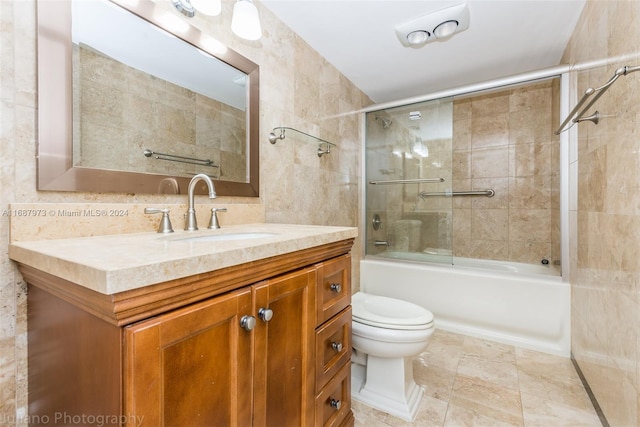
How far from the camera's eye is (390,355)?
1.35 metres

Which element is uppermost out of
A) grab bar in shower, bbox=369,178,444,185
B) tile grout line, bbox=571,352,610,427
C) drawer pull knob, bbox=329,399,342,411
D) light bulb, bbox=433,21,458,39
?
light bulb, bbox=433,21,458,39

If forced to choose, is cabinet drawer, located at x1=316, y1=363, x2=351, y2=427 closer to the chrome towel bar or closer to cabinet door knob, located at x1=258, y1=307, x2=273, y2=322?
cabinet door knob, located at x1=258, y1=307, x2=273, y2=322

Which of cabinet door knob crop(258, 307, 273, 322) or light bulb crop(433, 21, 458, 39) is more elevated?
light bulb crop(433, 21, 458, 39)

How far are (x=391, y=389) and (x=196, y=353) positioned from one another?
1.16m

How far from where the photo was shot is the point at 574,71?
5.64 feet

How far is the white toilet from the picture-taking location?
52.2 inches

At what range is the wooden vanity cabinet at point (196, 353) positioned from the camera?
0.50m

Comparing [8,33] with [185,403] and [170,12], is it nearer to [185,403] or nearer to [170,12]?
[170,12]

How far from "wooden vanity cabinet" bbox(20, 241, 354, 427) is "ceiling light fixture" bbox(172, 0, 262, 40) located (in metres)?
1.00

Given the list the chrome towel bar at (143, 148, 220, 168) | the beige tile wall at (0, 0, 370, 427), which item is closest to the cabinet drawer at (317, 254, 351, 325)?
the beige tile wall at (0, 0, 370, 427)

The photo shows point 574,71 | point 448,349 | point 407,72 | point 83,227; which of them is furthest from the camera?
point 407,72

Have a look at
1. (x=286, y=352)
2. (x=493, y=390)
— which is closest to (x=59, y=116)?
(x=286, y=352)

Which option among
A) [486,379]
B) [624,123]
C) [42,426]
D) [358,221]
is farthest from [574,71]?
[42,426]

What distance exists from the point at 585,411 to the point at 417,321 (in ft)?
2.85
